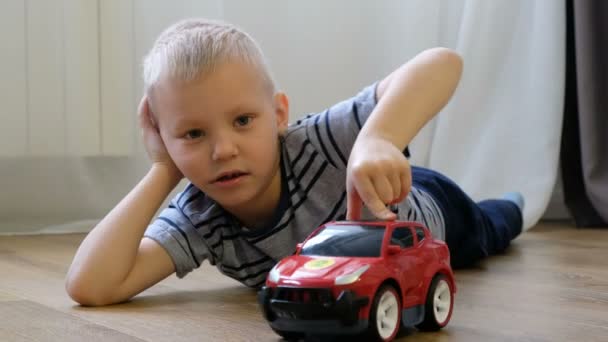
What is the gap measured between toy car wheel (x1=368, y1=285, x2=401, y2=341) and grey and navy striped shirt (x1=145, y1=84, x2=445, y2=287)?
392mm

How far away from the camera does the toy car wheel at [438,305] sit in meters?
0.89

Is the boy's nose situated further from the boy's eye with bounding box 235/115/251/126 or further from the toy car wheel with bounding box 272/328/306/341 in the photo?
the toy car wheel with bounding box 272/328/306/341

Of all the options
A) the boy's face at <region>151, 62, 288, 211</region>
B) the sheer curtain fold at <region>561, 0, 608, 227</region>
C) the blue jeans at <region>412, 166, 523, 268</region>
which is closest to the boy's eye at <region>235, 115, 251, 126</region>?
the boy's face at <region>151, 62, 288, 211</region>

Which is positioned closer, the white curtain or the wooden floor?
the wooden floor

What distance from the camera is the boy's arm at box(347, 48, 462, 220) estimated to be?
0.87 meters

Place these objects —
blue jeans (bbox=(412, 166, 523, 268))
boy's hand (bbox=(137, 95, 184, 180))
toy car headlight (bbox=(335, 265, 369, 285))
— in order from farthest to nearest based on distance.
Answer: blue jeans (bbox=(412, 166, 523, 268)) < boy's hand (bbox=(137, 95, 184, 180)) < toy car headlight (bbox=(335, 265, 369, 285))

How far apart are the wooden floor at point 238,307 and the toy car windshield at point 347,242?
0.11 meters

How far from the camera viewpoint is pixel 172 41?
117cm

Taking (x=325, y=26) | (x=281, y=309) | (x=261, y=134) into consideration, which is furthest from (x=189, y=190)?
(x=325, y=26)

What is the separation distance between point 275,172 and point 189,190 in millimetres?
167

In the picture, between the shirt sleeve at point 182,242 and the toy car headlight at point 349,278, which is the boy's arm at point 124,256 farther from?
the toy car headlight at point 349,278

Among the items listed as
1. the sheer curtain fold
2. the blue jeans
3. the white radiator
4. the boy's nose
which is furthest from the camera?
the sheer curtain fold

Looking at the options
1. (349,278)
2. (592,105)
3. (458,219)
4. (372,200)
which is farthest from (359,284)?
(592,105)

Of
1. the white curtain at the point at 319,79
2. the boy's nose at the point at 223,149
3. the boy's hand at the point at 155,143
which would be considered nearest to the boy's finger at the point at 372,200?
the boy's nose at the point at 223,149
